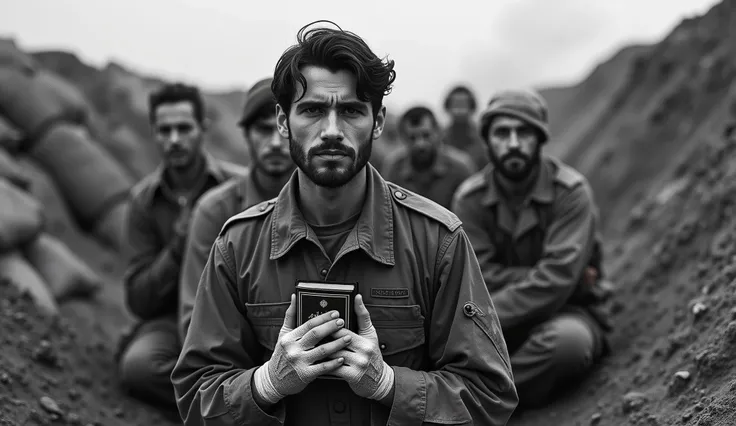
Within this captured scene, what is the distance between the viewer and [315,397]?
3.10m

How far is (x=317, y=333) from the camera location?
109 inches

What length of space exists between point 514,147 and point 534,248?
0.71m

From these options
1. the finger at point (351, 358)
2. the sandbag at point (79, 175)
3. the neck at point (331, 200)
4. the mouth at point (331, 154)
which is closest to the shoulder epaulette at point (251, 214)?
the neck at point (331, 200)

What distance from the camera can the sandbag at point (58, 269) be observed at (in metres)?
7.75

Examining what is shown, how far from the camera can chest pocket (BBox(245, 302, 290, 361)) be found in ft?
10.3

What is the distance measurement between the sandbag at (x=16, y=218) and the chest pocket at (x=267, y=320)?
4.58 metres

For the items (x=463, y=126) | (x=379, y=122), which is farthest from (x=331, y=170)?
(x=463, y=126)

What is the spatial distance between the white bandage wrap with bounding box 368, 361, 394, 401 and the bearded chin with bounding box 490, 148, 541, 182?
2.95 m

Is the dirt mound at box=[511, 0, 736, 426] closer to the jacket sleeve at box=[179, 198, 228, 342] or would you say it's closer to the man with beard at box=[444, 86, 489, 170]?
the man with beard at box=[444, 86, 489, 170]

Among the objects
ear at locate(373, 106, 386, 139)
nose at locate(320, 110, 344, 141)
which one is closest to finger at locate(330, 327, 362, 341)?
nose at locate(320, 110, 344, 141)

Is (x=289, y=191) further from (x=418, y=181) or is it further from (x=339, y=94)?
(x=418, y=181)

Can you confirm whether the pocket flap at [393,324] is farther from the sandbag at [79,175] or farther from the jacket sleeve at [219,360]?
the sandbag at [79,175]

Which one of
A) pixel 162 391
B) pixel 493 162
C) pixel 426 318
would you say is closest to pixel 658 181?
pixel 493 162

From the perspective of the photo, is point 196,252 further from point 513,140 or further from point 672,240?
point 672,240
